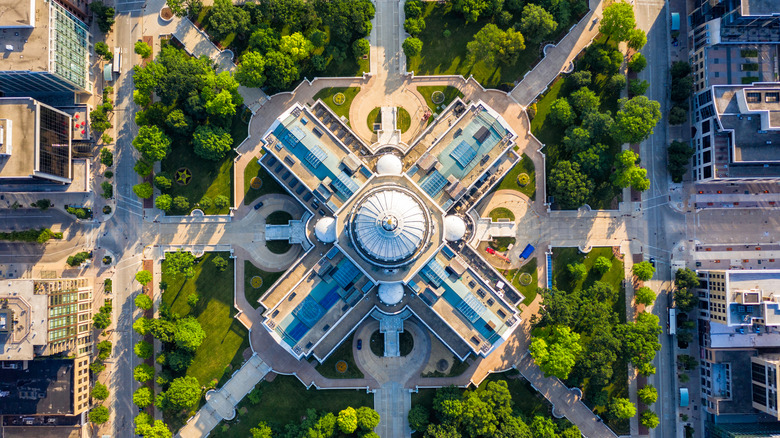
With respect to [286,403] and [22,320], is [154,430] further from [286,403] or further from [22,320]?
[22,320]

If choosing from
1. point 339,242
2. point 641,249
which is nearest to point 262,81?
point 339,242

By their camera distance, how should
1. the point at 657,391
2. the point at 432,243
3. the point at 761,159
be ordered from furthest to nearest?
the point at 657,391, the point at 761,159, the point at 432,243

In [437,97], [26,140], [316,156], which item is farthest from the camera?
[437,97]

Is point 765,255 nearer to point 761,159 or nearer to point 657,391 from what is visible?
point 761,159

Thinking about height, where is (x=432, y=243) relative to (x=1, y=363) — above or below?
above

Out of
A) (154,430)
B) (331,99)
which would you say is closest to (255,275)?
(154,430)

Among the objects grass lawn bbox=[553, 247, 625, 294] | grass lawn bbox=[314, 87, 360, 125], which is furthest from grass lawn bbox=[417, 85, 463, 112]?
grass lawn bbox=[553, 247, 625, 294]

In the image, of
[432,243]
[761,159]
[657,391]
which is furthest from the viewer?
[657,391]
